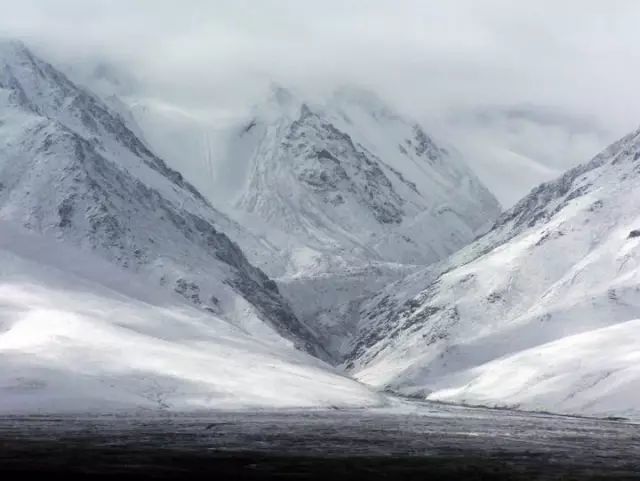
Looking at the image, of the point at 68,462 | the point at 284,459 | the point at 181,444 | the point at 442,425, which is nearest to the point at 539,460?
the point at 284,459

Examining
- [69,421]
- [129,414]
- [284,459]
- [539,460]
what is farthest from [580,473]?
[129,414]

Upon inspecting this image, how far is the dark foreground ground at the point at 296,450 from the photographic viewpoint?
3807 inches

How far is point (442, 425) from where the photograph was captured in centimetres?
18938

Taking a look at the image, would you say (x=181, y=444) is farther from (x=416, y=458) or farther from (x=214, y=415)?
(x=214, y=415)

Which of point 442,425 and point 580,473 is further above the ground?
point 442,425

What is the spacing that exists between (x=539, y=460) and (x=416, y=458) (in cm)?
1314

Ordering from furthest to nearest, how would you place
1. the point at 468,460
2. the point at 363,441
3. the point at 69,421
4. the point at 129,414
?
the point at 129,414 → the point at 69,421 → the point at 363,441 → the point at 468,460

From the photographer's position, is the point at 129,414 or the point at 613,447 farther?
the point at 129,414

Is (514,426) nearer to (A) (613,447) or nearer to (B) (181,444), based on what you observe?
(A) (613,447)

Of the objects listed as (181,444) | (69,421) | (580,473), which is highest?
(69,421)

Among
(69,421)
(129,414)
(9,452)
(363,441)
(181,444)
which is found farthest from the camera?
(129,414)

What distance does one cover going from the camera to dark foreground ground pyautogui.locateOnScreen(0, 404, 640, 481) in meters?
96.7

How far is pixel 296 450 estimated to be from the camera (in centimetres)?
12075

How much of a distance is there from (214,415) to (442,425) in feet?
133
